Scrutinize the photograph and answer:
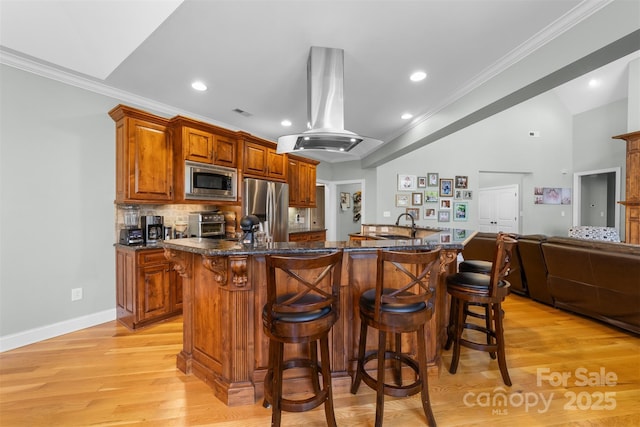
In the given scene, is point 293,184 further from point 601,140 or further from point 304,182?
point 601,140

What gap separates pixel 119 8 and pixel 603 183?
10.6 m

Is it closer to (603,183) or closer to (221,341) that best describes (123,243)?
(221,341)

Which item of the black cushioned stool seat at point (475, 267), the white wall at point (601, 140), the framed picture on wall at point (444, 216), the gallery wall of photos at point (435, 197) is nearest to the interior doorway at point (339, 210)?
the gallery wall of photos at point (435, 197)

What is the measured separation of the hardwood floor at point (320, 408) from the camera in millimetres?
1654

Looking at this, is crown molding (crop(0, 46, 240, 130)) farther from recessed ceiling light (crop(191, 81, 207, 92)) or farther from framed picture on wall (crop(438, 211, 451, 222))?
framed picture on wall (crop(438, 211, 451, 222))

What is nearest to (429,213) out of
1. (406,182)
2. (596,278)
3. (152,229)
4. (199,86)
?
(406,182)

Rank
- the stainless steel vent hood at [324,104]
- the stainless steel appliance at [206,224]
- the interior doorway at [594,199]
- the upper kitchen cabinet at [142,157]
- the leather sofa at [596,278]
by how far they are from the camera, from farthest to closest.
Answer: the interior doorway at [594,199]
the stainless steel appliance at [206,224]
the upper kitchen cabinet at [142,157]
the leather sofa at [596,278]
the stainless steel vent hood at [324,104]

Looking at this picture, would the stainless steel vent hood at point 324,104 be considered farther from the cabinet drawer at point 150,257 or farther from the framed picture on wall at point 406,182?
the framed picture on wall at point 406,182

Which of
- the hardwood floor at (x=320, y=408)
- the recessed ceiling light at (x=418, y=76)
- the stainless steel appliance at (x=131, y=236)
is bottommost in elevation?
the hardwood floor at (x=320, y=408)

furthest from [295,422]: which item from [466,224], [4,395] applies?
[466,224]

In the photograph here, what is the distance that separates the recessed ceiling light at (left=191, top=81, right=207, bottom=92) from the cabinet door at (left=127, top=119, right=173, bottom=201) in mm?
631

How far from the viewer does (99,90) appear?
10.1 feet

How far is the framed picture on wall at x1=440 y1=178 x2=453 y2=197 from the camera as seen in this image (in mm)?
6539

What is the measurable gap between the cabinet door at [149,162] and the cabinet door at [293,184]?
2292mm
